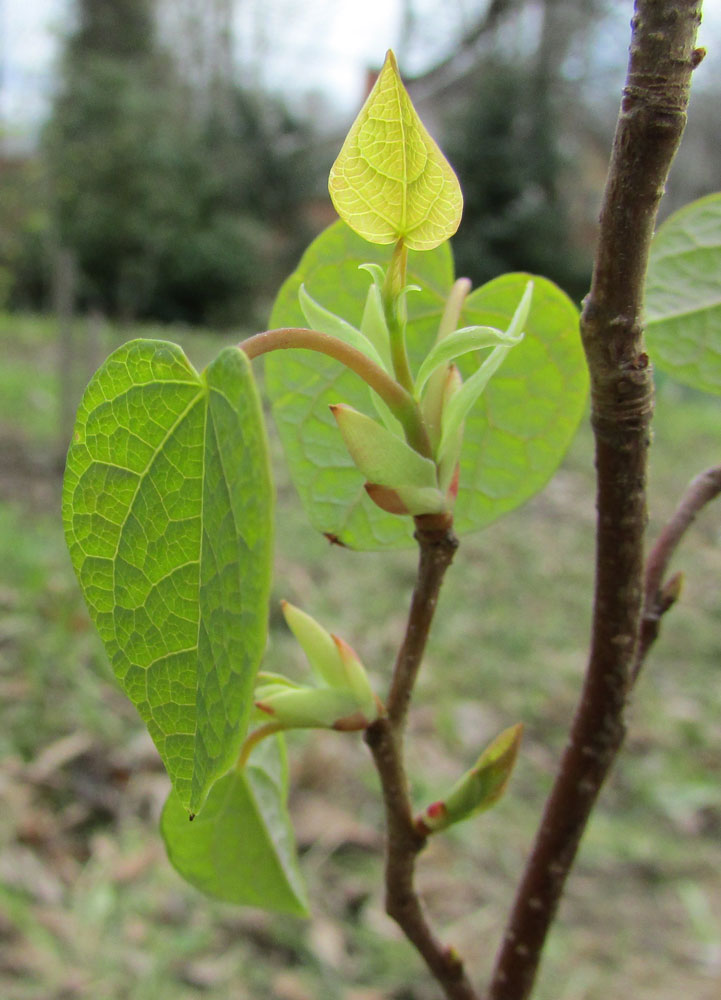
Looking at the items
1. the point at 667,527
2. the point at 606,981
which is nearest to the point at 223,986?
the point at 606,981

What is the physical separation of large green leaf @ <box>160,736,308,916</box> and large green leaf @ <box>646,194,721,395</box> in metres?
0.21

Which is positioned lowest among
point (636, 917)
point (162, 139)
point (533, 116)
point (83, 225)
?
point (636, 917)

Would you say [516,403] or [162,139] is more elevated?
[162,139]

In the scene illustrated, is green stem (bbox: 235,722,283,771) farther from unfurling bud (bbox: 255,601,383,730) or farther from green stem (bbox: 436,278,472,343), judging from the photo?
green stem (bbox: 436,278,472,343)

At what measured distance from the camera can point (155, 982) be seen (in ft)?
3.51

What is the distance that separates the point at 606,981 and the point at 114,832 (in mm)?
743

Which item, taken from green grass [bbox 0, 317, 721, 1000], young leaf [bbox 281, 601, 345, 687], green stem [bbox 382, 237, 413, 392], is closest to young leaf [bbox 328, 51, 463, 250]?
green stem [bbox 382, 237, 413, 392]

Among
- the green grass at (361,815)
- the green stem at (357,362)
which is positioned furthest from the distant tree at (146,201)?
the green stem at (357,362)

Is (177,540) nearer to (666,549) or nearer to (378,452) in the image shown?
(378,452)

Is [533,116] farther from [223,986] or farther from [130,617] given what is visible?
[130,617]

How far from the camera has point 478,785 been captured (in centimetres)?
29

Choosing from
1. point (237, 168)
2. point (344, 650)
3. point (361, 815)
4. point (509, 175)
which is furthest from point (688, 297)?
point (237, 168)

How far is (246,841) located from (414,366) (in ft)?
0.66

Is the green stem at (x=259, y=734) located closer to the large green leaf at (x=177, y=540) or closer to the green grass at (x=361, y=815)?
the large green leaf at (x=177, y=540)
